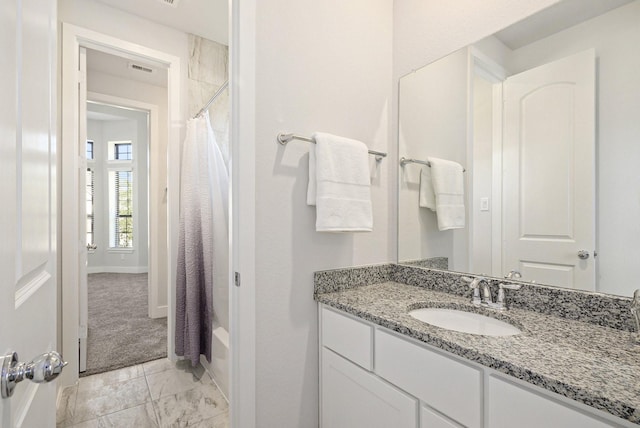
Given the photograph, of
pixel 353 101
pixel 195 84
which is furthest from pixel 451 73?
pixel 195 84

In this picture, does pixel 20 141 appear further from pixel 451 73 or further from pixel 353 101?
pixel 451 73

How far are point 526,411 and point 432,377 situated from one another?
0.25 metres

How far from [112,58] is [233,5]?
2348 mm

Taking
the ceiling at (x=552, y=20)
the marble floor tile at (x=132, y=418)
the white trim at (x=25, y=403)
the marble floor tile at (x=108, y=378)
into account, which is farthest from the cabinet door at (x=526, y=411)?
the marble floor tile at (x=108, y=378)

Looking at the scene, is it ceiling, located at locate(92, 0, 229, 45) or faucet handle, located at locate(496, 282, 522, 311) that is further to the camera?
ceiling, located at locate(92, 0, 229, 45)

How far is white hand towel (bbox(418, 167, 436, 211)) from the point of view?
1.56 meters

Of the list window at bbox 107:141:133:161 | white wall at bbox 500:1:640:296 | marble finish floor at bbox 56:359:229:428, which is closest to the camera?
white wall at bbox 500:1:640:296

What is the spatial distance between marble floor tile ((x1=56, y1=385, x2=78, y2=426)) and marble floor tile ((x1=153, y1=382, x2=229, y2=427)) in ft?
1.43

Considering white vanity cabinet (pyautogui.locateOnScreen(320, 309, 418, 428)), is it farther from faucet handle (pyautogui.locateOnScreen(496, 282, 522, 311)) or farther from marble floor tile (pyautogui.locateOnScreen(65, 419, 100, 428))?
marble floor tile (pyautogui.locateOnScreen(65, 419, 100, 428))

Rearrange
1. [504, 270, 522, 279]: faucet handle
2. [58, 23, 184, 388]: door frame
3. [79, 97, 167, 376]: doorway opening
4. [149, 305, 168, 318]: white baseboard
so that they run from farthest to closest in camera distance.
Result: [79, 97, 167, 376]: doorway opening
[149, 305, 168, 318]: white baseboard
[58, 23, 184, 388]: door frame
[504, 270, 522, 279]: faucet handle

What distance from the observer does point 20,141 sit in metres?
0.51

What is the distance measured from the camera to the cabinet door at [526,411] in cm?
65

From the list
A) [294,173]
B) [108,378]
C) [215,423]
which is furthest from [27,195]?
[108,378]

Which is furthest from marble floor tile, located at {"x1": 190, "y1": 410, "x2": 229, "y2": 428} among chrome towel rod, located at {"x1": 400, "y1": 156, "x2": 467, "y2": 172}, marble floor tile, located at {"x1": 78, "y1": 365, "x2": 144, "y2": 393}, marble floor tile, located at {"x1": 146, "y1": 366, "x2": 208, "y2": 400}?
chrome towel rod, located at {"x1": 400, "y1": 156, "x2": 467, "y2": 172}
